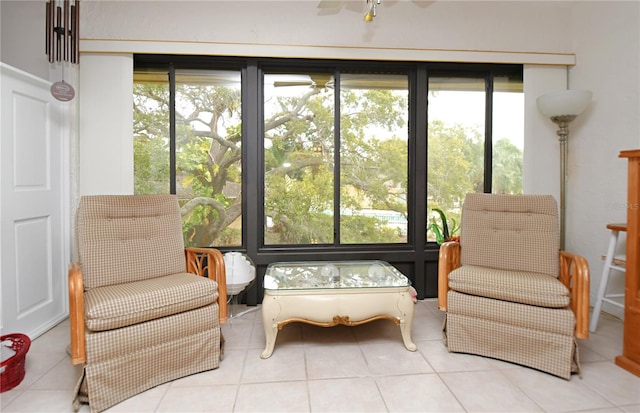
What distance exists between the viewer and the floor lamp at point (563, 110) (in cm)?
276

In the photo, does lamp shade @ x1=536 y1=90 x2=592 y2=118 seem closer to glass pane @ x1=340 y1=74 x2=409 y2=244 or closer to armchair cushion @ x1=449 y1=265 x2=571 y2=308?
glass pane @ x1=340 y1=74 x2=409 y2=244

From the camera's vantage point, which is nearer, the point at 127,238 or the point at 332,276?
the point at 127,238

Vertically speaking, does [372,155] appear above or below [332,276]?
above

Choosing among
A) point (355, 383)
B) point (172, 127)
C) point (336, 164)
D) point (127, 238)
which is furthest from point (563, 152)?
point (127, 238)

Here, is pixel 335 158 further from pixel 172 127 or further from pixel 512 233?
pixel 512 233

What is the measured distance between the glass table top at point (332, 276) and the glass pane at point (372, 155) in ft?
2.02

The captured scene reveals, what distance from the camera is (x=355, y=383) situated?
1.85m

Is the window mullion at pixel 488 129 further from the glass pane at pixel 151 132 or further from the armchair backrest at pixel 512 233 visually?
the glass pane at pixel 151 132

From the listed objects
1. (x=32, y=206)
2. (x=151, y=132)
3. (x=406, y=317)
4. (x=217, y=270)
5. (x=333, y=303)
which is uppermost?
(x=151, y=132)

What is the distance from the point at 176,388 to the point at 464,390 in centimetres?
143

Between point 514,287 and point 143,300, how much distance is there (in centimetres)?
194

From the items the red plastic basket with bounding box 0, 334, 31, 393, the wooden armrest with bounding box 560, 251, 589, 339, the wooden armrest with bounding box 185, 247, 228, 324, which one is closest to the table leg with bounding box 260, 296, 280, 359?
the wooden armrest with bounding box 185, 247, 228, 324

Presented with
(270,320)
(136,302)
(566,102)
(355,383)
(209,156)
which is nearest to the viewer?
(136,302)

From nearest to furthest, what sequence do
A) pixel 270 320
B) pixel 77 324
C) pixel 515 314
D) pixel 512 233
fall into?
pixel 77 324
pixel 515 314
pixel 270 320
pixel 512 233
